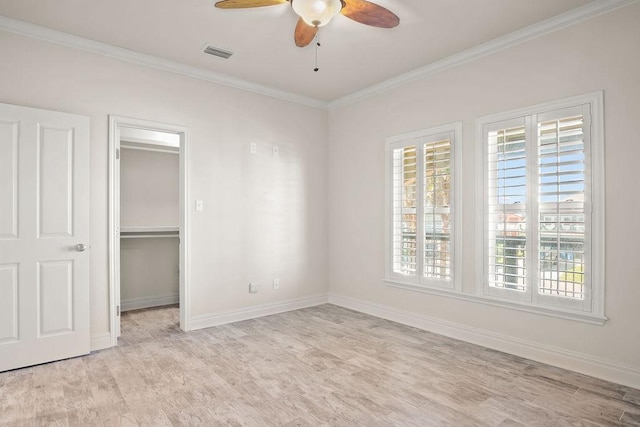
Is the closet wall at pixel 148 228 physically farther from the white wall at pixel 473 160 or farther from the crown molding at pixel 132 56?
the white wall at pixel 473 160

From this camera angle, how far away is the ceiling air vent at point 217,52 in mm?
3623

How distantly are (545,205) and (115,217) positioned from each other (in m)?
3.84

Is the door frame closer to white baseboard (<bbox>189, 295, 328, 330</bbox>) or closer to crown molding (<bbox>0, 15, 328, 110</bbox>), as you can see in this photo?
white baseboard (<bbox>189, 295, 328, 330</bbox>)

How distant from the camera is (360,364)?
3109 mm

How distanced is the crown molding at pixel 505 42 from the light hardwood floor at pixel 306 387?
276cm

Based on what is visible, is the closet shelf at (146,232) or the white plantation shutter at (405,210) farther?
the closet shelf at (146,232)

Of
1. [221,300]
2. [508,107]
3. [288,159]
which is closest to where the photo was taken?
[508,107]

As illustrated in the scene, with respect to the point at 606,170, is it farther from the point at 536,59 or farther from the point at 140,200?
the point at 140,200

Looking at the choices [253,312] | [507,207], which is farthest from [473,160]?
[253,312]

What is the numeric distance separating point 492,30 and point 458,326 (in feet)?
9.04

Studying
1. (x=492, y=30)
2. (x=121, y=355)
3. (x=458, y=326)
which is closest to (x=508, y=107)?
(x=492, y=30)

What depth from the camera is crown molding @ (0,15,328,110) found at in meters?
3.16

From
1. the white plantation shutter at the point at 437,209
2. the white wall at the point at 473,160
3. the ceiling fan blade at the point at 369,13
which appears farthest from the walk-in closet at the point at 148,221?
the white plantation shutter at the point at 437,209

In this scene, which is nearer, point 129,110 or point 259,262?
point 129,110
